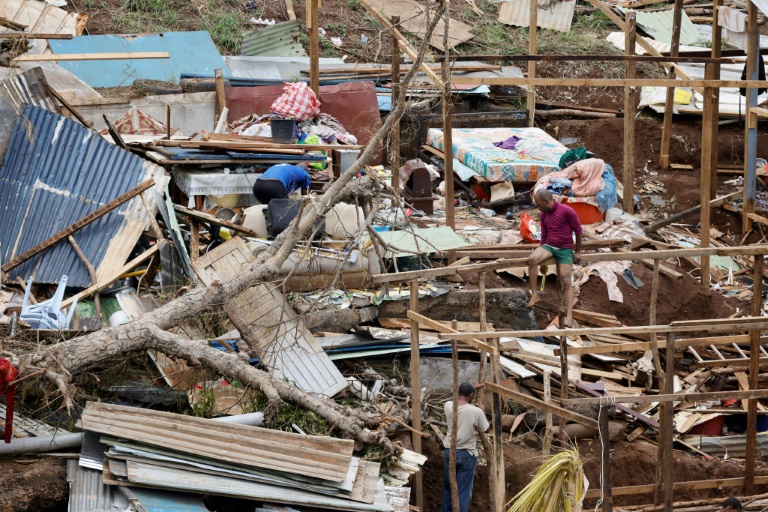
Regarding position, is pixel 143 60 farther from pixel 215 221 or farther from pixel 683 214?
pixel 683 214

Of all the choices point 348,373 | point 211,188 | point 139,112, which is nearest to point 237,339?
point 348,373

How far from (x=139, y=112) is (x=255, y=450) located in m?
9.09

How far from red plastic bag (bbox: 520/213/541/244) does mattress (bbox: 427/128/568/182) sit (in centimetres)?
216

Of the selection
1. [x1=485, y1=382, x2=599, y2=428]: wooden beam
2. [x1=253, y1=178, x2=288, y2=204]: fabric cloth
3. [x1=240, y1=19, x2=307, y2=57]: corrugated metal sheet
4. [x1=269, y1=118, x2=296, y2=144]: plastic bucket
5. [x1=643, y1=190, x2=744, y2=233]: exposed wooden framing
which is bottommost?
[x1=643, y1=190, x2=744, y2=233]: exposed wooden framing

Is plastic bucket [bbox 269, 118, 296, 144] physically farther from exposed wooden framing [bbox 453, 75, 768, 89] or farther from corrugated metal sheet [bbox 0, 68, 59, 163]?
corrugated metal sheet [bbox 0, 68, 59, 163]

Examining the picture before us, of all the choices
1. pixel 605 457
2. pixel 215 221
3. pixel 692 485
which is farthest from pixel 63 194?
pixel 692 485

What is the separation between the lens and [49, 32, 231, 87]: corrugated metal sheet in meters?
18.8

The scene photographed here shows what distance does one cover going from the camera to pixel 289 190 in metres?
13.6

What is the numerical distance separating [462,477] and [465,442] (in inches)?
16.2

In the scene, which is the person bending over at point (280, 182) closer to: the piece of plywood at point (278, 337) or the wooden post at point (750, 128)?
the piece of plywood at point (278, 337)

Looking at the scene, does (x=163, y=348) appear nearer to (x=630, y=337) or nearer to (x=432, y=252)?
(x=432, y=252)

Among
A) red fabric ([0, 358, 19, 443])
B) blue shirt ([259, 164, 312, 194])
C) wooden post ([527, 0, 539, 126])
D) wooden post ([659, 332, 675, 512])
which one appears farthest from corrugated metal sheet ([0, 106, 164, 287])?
wooden post ([527, 0, 539, 126])

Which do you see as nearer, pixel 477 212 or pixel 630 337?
pixel 630 337

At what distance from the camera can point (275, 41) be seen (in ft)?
74.3
